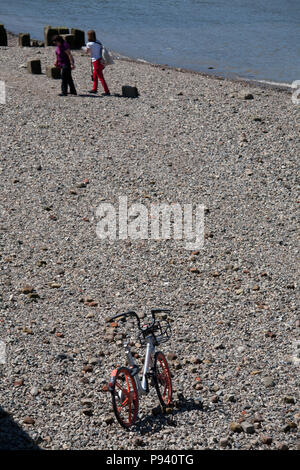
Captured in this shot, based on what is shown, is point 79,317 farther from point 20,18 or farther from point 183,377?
point 20,18

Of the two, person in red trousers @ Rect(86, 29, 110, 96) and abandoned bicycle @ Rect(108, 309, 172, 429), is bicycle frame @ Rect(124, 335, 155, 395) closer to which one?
abandoned bicycle @ Rect(108, 309, 172, 429)

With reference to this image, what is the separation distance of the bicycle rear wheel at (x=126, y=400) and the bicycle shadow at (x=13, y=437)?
2.61 feet

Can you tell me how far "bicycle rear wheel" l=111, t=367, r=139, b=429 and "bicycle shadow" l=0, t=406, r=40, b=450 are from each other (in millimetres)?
795

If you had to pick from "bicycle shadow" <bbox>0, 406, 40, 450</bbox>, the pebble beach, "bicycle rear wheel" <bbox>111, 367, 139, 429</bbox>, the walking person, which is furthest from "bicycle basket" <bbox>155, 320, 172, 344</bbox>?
the walking person

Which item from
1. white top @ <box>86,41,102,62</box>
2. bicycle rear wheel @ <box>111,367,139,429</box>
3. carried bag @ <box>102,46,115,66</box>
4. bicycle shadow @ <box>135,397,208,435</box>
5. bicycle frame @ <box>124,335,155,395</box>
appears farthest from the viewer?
carried bag @ <box>102,46,115,66</box>

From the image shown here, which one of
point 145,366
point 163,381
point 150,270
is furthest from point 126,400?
point 150,270

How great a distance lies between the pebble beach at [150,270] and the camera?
21.2 ft

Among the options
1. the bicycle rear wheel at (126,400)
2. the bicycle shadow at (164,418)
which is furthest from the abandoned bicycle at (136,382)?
the bicycle shadow at (164,418)

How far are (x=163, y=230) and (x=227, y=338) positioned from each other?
337 cm

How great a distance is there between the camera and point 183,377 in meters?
7.12

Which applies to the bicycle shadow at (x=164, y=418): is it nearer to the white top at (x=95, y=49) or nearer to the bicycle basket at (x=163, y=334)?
the bicycle basket at (x=163, y=334)

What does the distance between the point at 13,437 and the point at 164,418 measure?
4.63 ft

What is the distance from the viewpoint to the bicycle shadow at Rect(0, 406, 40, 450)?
5953 mm

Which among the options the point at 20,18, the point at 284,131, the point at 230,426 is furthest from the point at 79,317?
the point at 20,18
